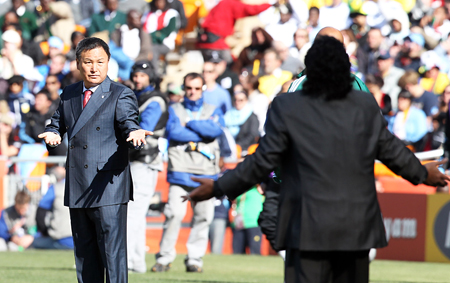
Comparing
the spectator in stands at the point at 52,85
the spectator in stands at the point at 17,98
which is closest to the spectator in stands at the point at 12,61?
the spectator in stands at the point at 17,98

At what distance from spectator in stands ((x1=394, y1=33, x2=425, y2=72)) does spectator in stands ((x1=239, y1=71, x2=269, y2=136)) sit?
3563mm

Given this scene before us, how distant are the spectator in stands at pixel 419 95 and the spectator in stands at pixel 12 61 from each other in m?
8.42

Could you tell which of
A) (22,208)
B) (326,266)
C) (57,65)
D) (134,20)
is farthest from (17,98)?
(326,266)

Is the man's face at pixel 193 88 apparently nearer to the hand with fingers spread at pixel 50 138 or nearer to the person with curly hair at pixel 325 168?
the hand with fingers spread at pixel 50 138

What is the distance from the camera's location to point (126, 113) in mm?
6555

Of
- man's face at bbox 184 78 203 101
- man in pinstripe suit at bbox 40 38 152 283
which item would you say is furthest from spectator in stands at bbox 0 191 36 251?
man in pinstripe suit at bbox 40 38 152 283

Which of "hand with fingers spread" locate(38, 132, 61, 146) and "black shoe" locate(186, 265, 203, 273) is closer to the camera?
"hand with fingers spread" locate(38, 132, 61, 146)

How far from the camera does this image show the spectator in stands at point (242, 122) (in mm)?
15367

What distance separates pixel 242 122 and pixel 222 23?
13.9ft

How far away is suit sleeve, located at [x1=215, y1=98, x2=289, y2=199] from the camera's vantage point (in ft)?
15.4

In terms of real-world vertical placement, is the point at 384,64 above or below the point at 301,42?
below

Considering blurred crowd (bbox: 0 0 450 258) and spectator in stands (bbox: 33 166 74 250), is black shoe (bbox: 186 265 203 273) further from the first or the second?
blurred crowd (bbox: 0 0 450 258)

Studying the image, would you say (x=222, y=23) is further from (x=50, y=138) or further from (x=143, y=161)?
(x=50, y=138)

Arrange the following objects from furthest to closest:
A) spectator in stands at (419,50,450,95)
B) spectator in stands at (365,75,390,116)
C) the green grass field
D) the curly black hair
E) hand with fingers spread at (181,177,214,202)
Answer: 1. spectator in stands at (419,50,450,95)
2. spectator in stands at (365,75,390,116)
3. the green grass field
4. hand with fingers spread at (181,177,214,202)
5. the curly black hair
